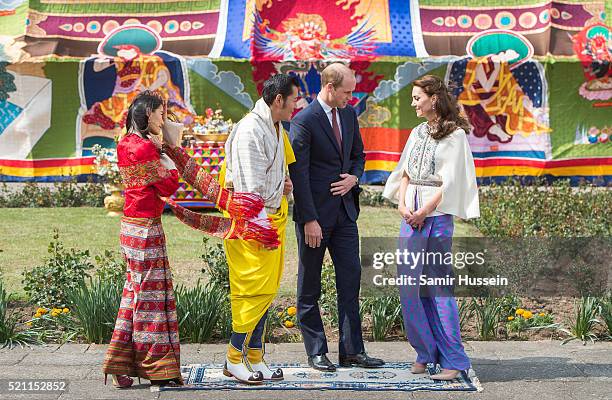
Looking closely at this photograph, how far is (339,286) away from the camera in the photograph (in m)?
6.48

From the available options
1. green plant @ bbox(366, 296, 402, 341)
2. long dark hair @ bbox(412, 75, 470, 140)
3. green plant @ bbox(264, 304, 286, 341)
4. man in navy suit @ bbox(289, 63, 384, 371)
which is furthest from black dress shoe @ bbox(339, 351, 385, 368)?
long dark hair @ bbox(412, 75, 470, 140)

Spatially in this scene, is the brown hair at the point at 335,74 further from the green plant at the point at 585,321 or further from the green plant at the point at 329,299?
the green plant at the point at 585,321

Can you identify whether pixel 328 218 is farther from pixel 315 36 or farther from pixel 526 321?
pixel 315 36

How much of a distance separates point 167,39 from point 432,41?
4.07 metres

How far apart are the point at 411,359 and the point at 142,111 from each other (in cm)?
234

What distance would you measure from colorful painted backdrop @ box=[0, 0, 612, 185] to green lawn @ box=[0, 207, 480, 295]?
2504mm

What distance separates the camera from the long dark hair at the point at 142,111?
230 inches

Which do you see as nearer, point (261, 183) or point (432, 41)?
point (261, 183)

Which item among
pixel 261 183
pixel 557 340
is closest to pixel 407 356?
pixel 557 340

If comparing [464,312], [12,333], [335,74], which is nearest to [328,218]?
[335,74]

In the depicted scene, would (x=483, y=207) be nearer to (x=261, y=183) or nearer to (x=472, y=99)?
(x=472, y=99)

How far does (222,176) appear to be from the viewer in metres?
6.18

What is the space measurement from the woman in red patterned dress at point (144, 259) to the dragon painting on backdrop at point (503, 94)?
10403 millimetres

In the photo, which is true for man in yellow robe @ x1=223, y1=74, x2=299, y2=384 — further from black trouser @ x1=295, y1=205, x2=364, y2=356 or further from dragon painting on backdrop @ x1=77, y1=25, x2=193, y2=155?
dragon painting on backdrop @ x1=77, y1=25, x2=193, y2=155
